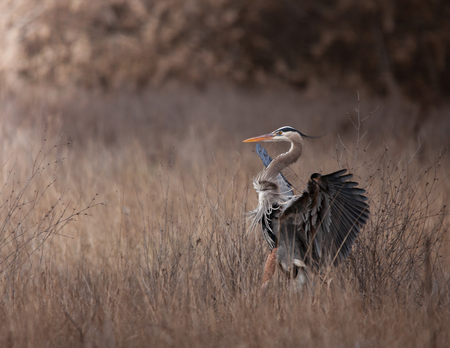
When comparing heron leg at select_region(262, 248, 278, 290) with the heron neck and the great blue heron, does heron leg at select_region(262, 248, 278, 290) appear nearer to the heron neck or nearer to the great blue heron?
the great blue heron

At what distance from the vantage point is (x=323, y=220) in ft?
8.27

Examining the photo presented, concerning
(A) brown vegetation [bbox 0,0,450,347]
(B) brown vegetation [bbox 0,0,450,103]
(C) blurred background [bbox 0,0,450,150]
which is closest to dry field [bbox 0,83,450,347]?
(A) brown vegetation [bbox 0,0,450,347]

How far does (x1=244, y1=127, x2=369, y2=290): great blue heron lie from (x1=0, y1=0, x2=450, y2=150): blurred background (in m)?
8.15

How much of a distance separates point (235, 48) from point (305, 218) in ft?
34.0

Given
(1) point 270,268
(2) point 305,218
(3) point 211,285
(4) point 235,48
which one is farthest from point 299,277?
(4) point 235,48

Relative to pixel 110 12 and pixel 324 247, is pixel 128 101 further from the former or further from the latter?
pixel 324 247

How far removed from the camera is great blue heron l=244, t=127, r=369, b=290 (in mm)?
2418

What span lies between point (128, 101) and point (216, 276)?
23.5ft

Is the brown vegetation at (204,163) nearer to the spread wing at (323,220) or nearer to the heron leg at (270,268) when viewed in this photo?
the heron leg at (270,268)

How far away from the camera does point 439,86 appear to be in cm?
1198

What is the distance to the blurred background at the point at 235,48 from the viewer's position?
11398 millimetres

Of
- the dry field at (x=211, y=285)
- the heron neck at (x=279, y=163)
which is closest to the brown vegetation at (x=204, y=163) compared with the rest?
the dry field at (x=211, y=285)

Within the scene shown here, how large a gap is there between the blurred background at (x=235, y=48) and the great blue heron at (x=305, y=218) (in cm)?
815

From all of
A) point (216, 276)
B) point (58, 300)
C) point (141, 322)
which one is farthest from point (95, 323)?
point (216, 276)
